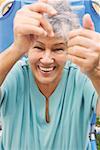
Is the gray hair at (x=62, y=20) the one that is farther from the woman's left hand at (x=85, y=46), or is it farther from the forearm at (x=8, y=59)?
the woman's left hand at (x=85, y=46)

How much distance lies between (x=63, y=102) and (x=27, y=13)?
524mm

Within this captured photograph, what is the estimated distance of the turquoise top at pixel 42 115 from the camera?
1.88m

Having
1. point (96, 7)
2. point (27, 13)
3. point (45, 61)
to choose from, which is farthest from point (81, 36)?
point (96, 7)

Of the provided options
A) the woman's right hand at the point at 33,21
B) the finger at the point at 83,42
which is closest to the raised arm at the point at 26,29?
the woman's right hand at the point at 33,21

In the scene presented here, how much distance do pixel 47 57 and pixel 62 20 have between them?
0.15m

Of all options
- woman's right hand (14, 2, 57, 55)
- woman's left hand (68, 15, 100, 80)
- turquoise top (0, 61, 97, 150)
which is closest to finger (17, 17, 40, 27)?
woman's right hand (14, 2, 57, 55)

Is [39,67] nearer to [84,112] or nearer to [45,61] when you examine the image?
[45,61]

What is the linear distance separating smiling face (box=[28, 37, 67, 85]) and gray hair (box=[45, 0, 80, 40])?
0.11 feet

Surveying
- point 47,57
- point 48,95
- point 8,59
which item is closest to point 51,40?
point 47,57

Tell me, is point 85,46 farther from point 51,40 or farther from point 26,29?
point 51,40

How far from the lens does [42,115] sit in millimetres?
1931

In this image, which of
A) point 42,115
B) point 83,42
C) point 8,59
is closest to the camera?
point 83,42

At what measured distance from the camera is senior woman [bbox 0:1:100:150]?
1756 mm

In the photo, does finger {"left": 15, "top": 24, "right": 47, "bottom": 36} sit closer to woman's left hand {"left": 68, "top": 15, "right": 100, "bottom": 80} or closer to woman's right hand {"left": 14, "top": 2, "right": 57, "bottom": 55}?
woman's right hand {"left": 14, "top": 2, "right": 57, "bottom": 55}
